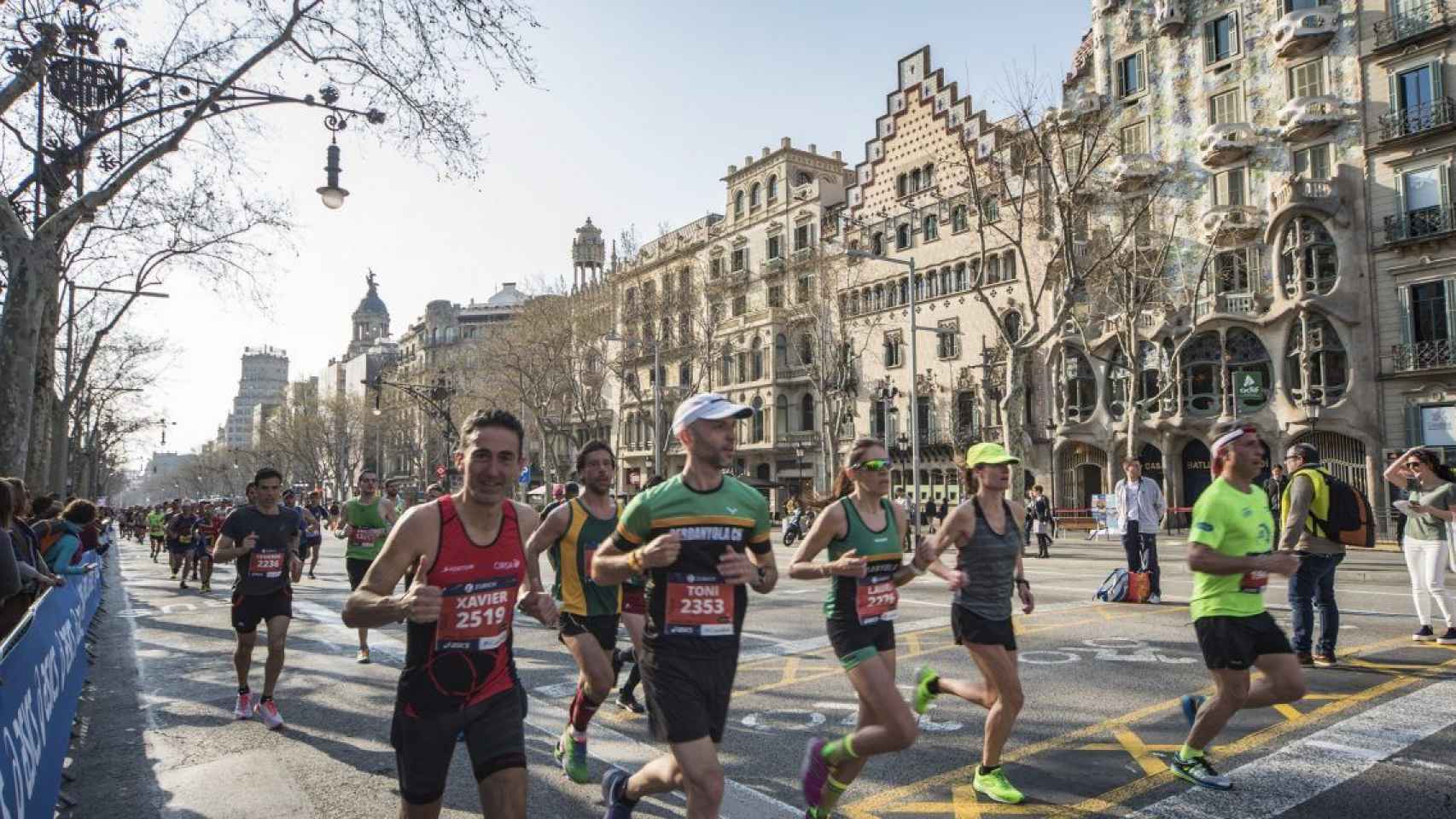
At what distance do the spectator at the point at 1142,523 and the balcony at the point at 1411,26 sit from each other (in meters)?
22.2

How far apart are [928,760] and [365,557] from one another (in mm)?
7435

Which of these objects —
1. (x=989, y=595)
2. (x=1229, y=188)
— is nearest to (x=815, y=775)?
(x=989, y=595)

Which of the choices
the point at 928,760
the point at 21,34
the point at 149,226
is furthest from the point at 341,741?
the point at 149,226

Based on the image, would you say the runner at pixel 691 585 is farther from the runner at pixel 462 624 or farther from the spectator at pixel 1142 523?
the spectator at pixel 1142 523

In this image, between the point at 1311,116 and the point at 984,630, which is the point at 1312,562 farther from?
the point at 1311,116

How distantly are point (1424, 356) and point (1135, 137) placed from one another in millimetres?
12331

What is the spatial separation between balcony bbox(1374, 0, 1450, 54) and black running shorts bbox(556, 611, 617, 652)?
3089cm

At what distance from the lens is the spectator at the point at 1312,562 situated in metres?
7.89

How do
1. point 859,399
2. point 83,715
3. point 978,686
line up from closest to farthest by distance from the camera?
point 978,686 < point 83,715 < point 859,399

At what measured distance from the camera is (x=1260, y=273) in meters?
30.1

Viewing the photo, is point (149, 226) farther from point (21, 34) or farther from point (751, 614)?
point (751, 614)

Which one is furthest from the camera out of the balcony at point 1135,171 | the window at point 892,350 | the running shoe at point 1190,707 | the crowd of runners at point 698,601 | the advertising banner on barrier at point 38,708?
the window at point 892,350

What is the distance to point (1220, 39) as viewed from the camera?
3177 cm

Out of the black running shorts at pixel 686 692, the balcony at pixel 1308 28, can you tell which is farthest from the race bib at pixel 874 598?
the balcony at pixel 1308 28
